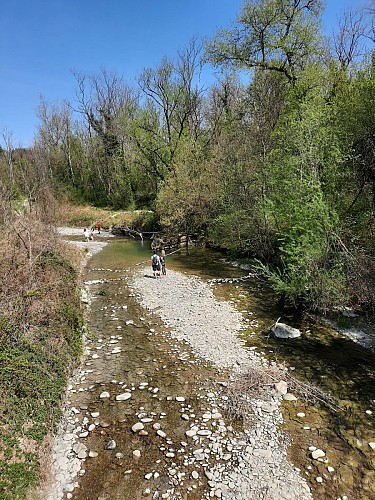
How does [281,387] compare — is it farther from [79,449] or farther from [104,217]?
[104,217]

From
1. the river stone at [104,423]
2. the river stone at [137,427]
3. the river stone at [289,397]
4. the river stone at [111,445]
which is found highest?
the river stone at [111,445]

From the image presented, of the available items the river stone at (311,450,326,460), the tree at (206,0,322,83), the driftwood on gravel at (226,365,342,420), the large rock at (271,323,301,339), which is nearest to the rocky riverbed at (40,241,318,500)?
the driftwood on gravel at (226,365,342,420)

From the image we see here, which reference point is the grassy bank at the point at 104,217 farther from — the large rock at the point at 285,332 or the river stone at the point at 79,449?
the river stone at the point at 79,449

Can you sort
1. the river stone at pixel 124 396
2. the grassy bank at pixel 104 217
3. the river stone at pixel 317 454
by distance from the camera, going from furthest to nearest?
1. the grassy bank at pixel 104 217
2. the river stone at pixel 124 396
3. the river stone at pixel 317 454

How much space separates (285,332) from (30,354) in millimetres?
9350

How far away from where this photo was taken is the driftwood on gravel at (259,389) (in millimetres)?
9047

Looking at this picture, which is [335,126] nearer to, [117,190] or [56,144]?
[117,190]

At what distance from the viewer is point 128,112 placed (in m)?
53.4

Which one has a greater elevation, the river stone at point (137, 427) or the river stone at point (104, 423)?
the river stone at point (104, 423)

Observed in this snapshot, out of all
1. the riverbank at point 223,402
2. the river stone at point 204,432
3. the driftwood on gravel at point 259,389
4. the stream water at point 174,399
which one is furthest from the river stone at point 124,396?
the driftwood on gravel at point 259,389

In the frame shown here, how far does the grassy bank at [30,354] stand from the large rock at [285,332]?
25.3ft

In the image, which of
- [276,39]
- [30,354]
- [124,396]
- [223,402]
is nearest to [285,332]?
[223,402]

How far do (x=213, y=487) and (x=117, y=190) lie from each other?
55699 millimetres

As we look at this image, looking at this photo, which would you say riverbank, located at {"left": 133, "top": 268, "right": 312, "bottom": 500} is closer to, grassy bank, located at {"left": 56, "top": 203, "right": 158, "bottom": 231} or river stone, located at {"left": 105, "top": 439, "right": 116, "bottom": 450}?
river stone, located at {"left": 105, "top": 439, "right": 116, "bottom": 450}
